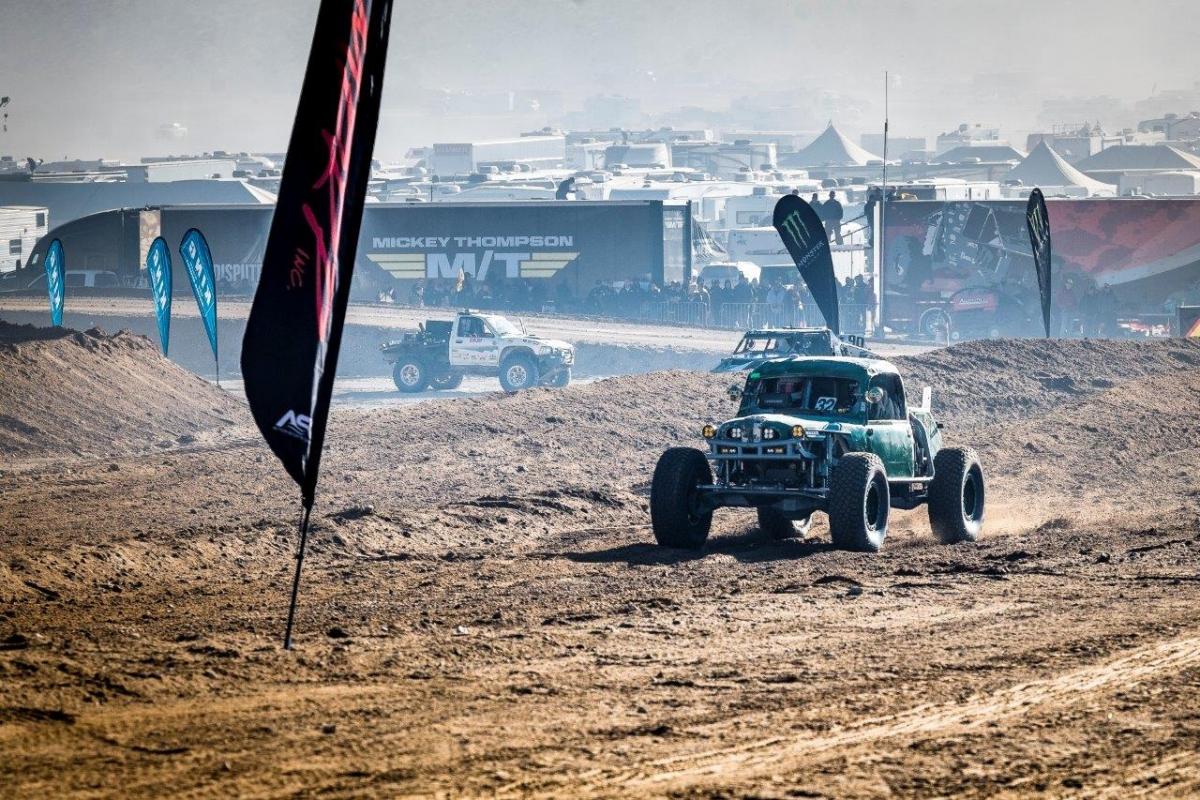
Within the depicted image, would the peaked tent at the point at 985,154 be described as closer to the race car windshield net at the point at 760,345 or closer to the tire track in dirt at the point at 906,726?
the race car windshield net at the point at 760,345

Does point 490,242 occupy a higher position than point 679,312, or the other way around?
point 490,242

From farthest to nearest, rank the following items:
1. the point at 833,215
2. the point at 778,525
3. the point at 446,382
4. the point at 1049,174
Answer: the point at 1049,174, the point at 833,215, the point at 446,382, the point at 778,525

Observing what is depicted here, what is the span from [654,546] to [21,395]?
1660cm

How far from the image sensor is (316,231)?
803 cm

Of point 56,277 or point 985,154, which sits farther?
point 985,154

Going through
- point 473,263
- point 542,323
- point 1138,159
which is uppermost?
point 1138,159

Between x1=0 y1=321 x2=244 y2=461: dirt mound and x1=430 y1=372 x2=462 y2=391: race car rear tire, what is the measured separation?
5.14m

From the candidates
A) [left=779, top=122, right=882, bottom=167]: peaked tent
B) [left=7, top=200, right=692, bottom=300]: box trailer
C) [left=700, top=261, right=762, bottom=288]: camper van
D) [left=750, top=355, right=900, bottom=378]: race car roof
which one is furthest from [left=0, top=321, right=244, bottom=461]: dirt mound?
[left=779, top=122, right=882, bottom=167]: peaked tent

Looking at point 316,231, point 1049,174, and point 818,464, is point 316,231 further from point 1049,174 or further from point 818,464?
point 1049,174

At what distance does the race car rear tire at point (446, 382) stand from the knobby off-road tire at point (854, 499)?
21.2 m

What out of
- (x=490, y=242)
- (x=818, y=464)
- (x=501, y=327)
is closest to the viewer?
(x=818, y=464)

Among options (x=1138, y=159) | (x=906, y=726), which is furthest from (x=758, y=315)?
(x=1138, y=159)

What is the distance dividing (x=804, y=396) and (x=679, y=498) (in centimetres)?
168

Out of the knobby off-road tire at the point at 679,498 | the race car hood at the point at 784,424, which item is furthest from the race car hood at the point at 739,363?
the knobby off-road tire at the point at 679,498
